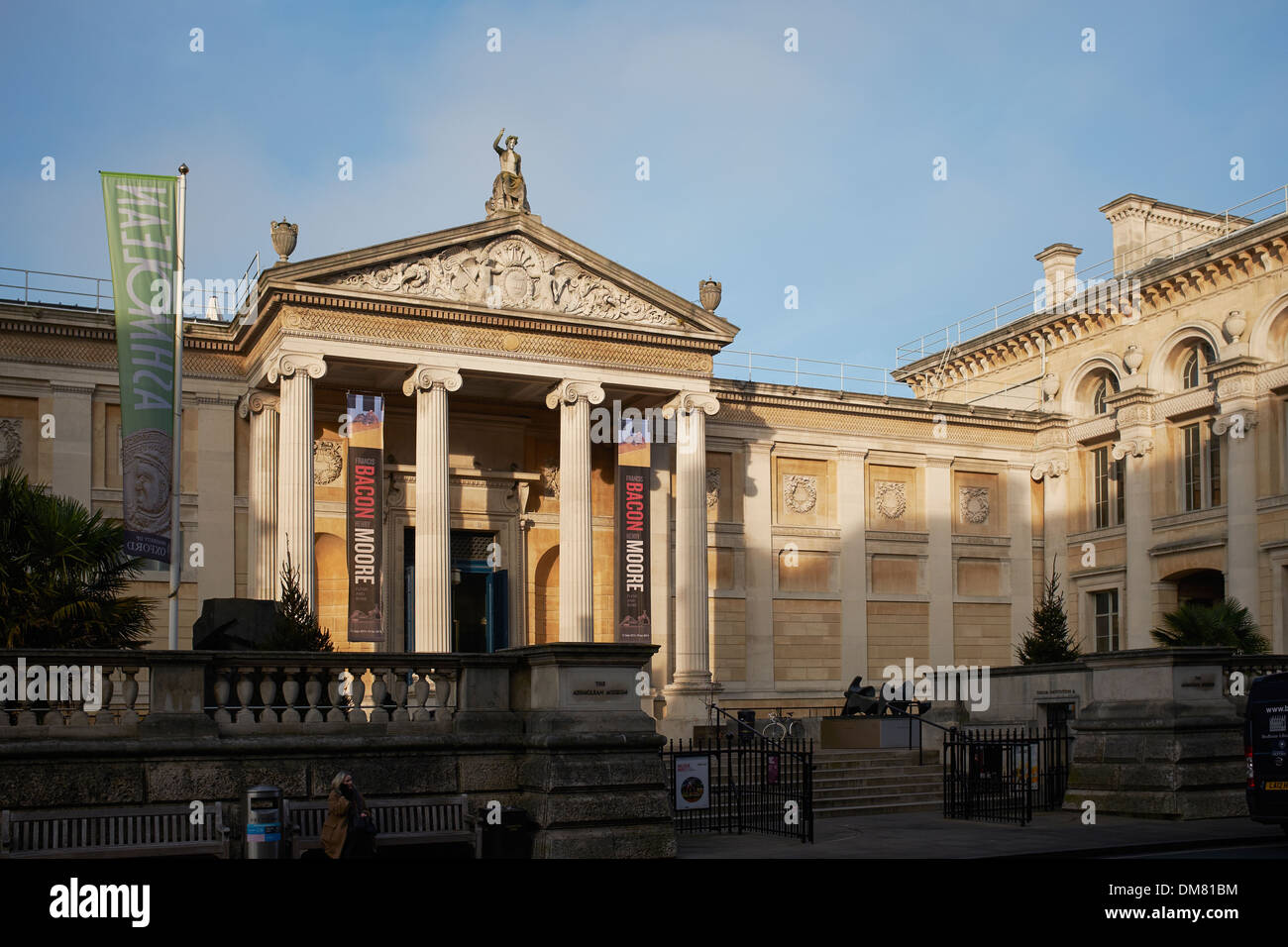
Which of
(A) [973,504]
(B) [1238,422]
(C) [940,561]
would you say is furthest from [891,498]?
(B) [1238,422]

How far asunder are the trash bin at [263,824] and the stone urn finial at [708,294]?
Result: 23.5 meters

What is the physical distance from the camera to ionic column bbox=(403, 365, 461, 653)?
30875 millimetres

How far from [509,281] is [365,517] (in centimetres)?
655

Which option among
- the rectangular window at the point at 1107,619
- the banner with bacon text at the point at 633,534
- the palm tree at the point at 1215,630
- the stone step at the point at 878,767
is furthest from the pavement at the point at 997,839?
the rectangular window at the point at 1107,619

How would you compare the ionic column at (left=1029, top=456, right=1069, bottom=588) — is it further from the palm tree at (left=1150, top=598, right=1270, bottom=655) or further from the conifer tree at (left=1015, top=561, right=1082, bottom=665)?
the palm tree at (left=1150, top=598, right=1270, bottom=655)

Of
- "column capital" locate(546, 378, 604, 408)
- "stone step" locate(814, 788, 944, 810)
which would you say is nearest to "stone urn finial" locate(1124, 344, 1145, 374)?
"column capital" locate(546, 378, 604, 408)

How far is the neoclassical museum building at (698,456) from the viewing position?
103 feet

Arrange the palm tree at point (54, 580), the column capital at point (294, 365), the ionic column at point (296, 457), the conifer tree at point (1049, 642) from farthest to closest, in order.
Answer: the conifer tree at point (1049, 642) < the column capital at point (294, 365) < the ionic column at point (296, 457) < the palm tree at point (54, 580)

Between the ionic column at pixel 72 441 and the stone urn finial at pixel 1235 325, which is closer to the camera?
the ionic column at pixel 72 441

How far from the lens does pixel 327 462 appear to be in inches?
1352

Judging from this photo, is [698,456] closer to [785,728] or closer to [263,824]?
[785,728]

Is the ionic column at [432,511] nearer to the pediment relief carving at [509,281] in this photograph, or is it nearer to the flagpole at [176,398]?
the pediment relief carving at [509,281]

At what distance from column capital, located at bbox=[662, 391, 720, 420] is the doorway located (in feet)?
19.7
